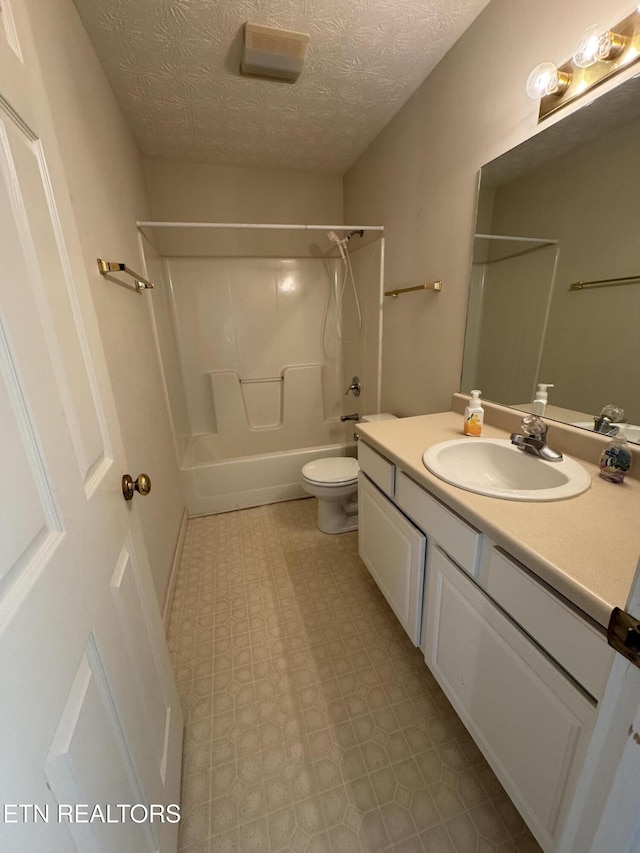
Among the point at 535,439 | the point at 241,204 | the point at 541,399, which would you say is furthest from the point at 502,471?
the point at 241,204

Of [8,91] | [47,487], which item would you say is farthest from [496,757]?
[8,91]

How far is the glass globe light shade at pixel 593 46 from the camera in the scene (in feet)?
2.82

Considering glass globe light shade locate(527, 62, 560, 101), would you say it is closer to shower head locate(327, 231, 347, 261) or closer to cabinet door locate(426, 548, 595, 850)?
cabinet door locate(426, 548, 595, 850)

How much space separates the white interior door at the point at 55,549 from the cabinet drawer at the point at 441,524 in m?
0.81

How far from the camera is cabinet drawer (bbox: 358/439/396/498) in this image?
1.23m

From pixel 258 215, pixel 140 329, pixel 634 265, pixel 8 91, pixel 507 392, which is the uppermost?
pixel 258 215

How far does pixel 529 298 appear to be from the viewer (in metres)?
1.21

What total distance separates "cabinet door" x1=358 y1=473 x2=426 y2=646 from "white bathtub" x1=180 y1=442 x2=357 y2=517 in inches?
41.1

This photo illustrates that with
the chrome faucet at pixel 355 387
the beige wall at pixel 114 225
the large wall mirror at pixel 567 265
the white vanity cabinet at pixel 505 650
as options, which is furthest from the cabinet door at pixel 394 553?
the chrome faucet at pixel 355 387

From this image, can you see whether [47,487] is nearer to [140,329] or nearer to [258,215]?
[140,329]

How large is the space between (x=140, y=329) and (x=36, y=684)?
170 cm

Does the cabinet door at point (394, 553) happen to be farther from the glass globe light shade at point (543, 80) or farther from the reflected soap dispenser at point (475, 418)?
the glass globe light shade at point (543, 80)

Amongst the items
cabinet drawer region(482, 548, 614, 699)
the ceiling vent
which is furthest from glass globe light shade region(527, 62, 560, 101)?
cabinet drawer region(482, 548, 614, 699)

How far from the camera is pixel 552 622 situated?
2.10 ft
